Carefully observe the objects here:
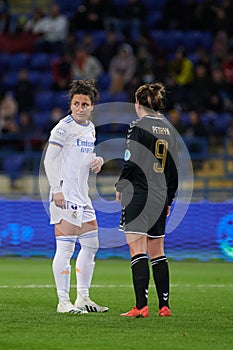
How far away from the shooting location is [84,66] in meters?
21.0

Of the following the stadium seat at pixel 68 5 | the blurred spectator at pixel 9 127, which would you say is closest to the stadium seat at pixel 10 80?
the blurred spectator at pixel 9 127

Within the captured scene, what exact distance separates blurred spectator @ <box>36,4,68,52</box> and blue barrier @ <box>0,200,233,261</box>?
7.34m

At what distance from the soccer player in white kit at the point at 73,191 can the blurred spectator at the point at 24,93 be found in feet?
39.0

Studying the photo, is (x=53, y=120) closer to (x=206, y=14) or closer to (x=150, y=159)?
(x=206, y=14)

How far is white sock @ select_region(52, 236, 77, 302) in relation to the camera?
8.67m

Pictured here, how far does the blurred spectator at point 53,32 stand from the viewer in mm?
22438

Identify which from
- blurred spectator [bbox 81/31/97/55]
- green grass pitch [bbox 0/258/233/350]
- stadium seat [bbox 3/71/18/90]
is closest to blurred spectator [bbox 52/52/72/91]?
blurred spectator [bbox 81/31/97/55]

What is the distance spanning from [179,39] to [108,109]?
143 inches

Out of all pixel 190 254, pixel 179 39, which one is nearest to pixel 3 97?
pixel 179 39

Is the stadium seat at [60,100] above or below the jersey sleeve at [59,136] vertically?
above

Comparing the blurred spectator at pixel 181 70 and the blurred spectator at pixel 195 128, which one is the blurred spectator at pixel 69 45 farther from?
the blurred spectator at pixel 195 128

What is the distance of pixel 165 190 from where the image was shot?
8.62m

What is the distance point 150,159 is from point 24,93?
12697mm

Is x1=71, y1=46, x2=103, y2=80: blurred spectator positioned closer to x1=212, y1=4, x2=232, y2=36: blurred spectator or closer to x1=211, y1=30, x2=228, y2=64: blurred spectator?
x1=211, y1=30, x2=228, y2=64: blurred spectator
